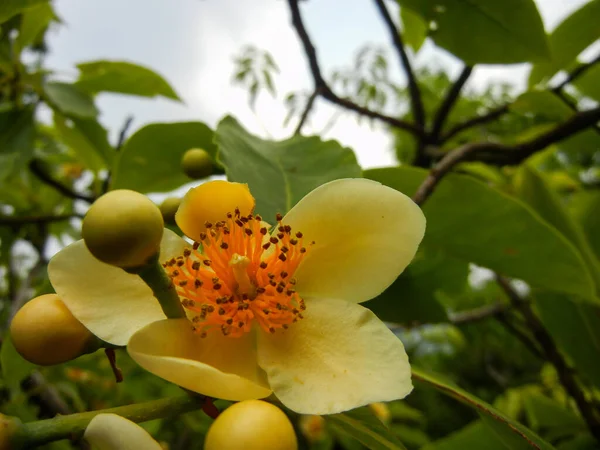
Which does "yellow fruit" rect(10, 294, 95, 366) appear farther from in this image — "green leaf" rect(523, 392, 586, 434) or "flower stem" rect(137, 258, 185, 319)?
"green leaf" rect(523, 392, 586, 434)

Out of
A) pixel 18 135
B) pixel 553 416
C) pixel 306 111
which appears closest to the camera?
pixel 306 111

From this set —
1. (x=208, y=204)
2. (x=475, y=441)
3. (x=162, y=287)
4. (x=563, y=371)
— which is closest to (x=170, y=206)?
(x=208, y=204)

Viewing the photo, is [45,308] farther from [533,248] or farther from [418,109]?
[418,109]

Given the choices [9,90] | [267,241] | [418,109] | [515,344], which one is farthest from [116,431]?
[515,344]

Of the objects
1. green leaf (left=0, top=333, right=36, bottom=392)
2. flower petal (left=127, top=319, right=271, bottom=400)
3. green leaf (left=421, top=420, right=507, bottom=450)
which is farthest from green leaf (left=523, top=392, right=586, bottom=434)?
green leaf (left=0, top=333, right=36, bottom=392)

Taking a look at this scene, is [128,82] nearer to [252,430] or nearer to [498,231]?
[498,231]

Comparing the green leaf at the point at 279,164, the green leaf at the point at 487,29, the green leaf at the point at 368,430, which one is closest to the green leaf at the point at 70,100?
the green leaf at the point at 279,164
